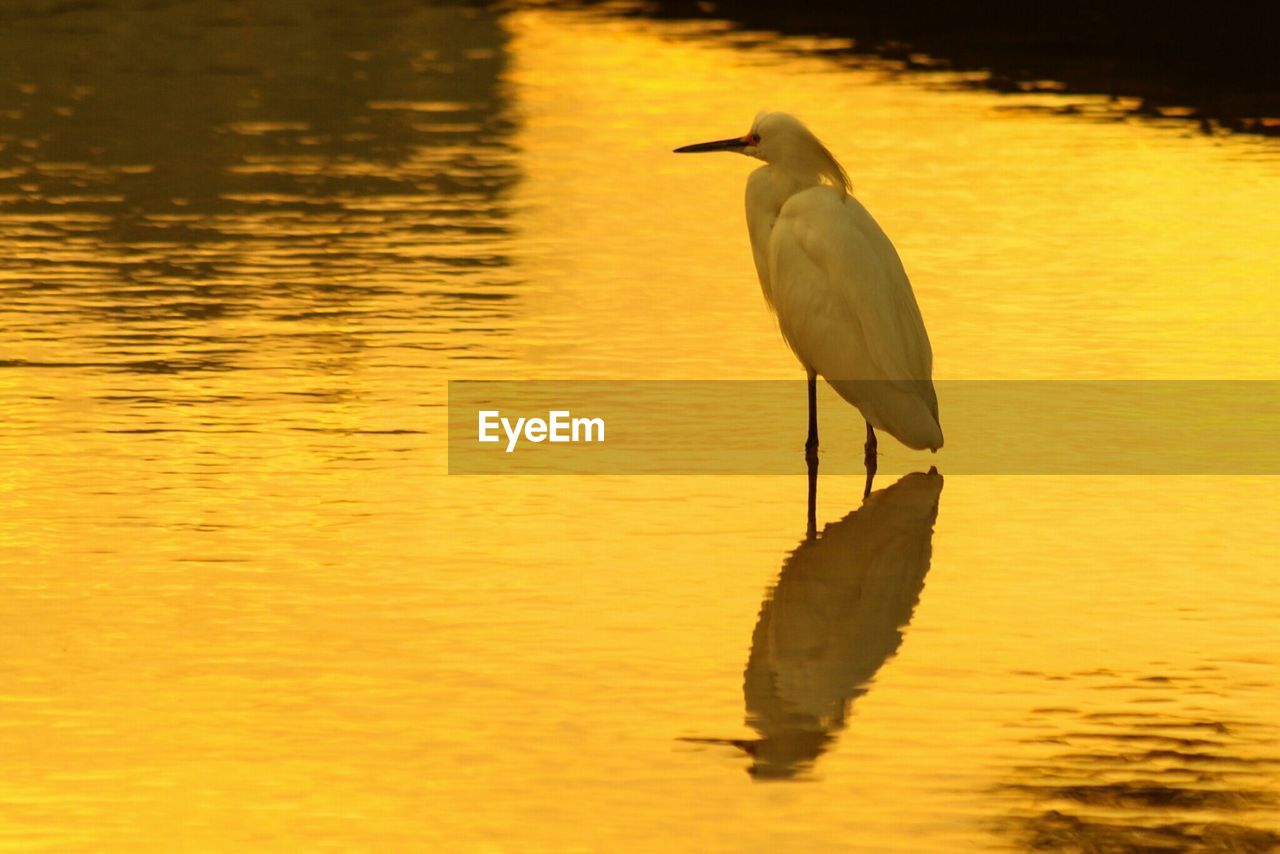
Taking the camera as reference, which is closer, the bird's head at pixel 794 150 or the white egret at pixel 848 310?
the white egret at pixel 848 310

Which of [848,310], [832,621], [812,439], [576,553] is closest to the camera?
[832,621]

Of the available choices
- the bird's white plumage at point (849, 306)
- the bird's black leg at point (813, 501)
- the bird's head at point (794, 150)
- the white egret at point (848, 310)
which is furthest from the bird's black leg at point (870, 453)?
the bird's head at point (794, 150)

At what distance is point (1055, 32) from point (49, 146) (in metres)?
11.8

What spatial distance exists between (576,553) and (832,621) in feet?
3.62

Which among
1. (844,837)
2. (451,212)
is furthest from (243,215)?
(844,837)

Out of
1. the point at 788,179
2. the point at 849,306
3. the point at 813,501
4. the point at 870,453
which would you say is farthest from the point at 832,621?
the point at 788,179

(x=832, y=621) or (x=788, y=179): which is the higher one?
(x=788, y=179)

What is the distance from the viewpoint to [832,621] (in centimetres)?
858

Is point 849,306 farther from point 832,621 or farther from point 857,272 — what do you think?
point 832,621

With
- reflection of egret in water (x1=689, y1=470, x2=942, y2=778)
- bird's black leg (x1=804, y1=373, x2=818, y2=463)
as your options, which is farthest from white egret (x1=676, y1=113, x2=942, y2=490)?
reflection of egret in water (x1=689, y1=470, x2=942, y2=778)

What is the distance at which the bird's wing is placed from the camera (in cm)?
1080

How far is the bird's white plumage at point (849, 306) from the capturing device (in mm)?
10656

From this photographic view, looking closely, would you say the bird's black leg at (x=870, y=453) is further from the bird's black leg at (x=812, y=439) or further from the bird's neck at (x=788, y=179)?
the bird's neck at (x=788, y=179)

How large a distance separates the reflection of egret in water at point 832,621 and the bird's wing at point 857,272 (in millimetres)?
477
